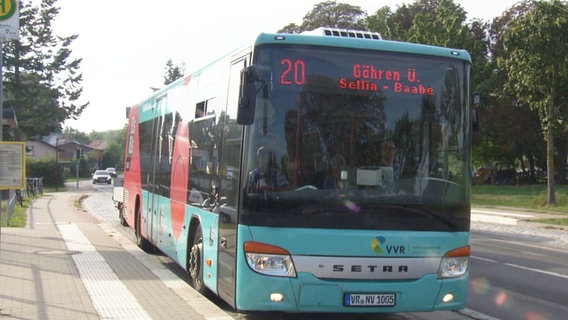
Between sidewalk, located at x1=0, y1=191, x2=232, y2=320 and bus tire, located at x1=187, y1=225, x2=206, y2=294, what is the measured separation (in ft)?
0.53

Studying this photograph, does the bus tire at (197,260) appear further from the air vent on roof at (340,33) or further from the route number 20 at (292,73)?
the air vent on roof at (340,33)

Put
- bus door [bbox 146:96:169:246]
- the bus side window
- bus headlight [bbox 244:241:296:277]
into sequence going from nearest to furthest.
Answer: bus headlight [bbox 244:241:296:277] < the bus side window < bus door [bbox 146:96:169:246]

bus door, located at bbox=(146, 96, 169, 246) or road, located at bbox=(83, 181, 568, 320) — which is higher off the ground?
bus door, located at bbox=(146, 96, 169, 246)

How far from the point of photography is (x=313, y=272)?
6.25 metres

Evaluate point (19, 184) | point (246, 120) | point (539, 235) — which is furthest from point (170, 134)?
point (539, 235)

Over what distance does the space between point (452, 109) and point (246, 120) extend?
218cm

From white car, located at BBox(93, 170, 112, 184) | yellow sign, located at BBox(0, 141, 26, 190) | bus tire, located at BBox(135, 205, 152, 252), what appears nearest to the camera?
yellow sign, located at BBox(0, 141, 26, 190)

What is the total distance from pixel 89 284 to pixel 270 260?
4.10m

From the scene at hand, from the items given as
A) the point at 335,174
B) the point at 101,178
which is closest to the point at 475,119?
the point at 335,174

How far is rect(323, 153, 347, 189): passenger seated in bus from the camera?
20.8 feet

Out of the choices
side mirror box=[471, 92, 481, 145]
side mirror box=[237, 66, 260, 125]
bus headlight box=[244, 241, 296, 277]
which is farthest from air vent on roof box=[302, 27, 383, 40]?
bus headlight box=[244, 241, 296, 277]

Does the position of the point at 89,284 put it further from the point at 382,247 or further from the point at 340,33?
the point at 340,33

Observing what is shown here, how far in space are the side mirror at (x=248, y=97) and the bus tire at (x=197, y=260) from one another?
256cm

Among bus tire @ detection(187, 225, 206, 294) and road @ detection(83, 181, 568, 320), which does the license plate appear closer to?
road @ detection(83, 181, 568, 320)
